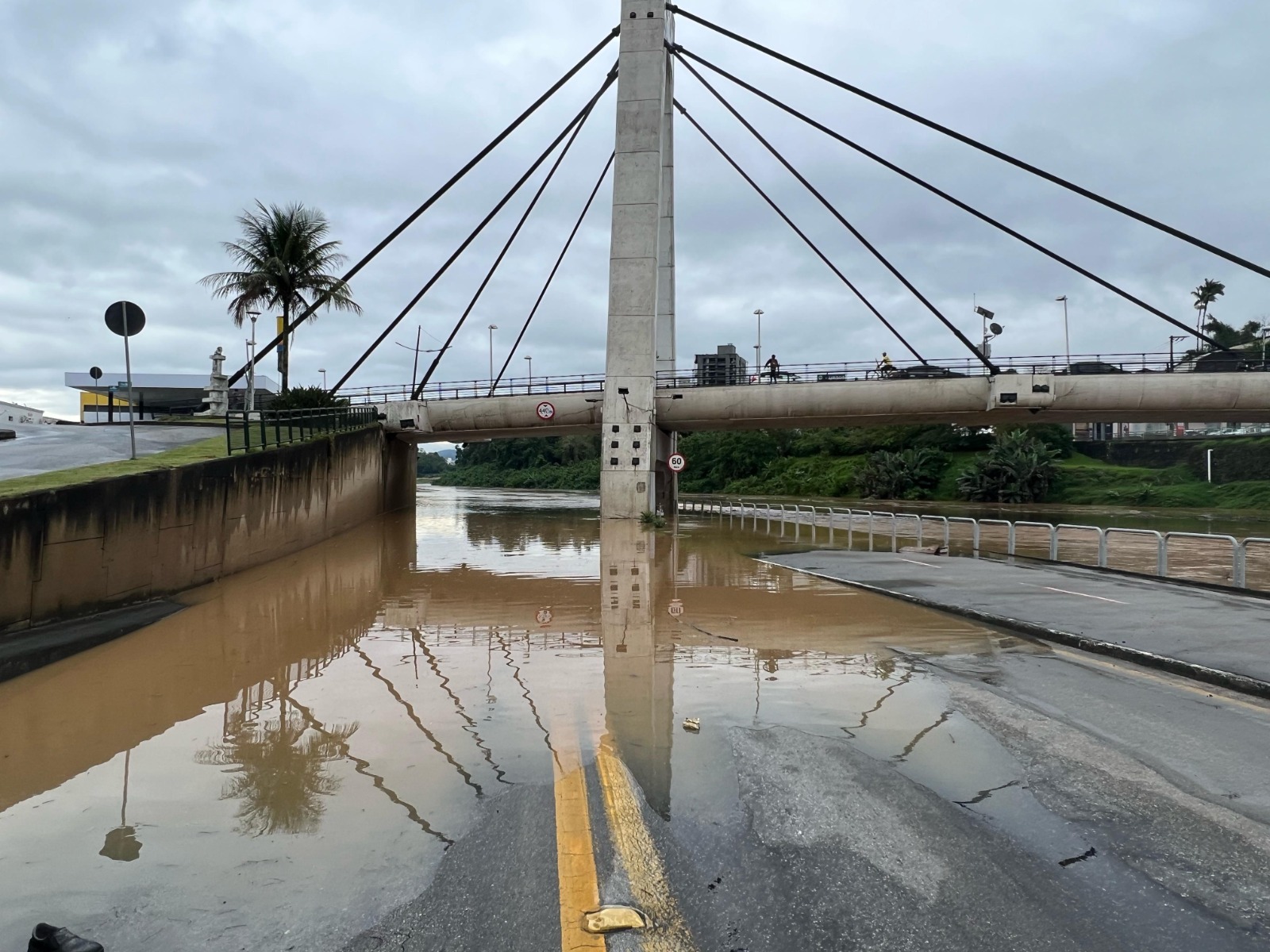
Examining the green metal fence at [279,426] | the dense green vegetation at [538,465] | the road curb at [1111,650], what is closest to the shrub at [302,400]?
the green metal fence at [279,426]

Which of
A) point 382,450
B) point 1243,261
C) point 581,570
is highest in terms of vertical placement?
point 1243,261

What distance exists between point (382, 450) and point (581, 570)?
66.5 ft

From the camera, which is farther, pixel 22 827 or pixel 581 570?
pixel 581 570

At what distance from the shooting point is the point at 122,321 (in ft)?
45.3

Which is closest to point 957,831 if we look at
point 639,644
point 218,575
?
point 639,644

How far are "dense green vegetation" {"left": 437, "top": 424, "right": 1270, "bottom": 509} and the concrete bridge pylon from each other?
114 ft

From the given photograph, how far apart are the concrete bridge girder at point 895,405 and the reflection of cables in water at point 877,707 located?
28362 millimetres

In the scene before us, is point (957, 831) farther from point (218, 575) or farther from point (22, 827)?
point (218, 575)

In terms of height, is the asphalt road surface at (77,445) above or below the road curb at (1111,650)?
above

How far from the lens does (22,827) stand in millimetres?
4395

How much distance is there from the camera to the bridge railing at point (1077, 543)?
1591 cm

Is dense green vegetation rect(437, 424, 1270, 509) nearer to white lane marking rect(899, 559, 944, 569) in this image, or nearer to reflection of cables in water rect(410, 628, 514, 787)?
white lane marking rect(899, 559, 944, 569)

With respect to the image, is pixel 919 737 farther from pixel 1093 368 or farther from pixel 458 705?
pixel 1093 368

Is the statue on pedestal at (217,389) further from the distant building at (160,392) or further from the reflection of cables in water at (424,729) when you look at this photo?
the reflection of cables in water at (424,729)
